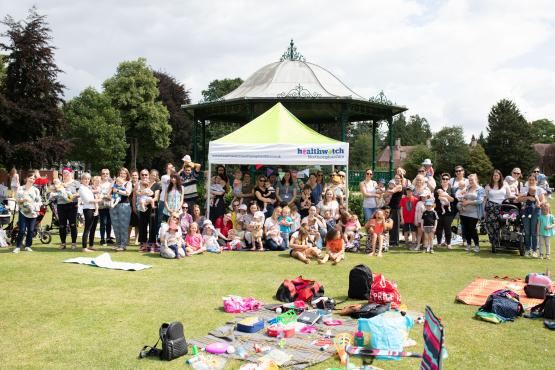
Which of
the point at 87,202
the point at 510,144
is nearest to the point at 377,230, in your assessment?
the point at 87,202

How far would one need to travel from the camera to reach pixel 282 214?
12.2 meters

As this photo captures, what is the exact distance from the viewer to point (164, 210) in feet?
38.2

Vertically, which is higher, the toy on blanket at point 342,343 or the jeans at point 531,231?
the jeans at point 531,231

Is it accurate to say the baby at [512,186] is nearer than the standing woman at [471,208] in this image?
No

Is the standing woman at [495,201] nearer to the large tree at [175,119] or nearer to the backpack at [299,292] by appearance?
the backpack at [299,292]

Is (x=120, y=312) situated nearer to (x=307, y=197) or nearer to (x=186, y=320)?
(x=186, y=320)

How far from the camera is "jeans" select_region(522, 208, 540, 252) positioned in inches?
440

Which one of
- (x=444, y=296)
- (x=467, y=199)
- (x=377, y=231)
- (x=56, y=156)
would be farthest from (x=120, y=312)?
(x=56, y=156)

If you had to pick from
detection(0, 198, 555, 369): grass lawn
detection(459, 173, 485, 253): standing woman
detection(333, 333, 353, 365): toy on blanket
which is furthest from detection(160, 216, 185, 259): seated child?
detection(459, 173, 485, 253): standing woman

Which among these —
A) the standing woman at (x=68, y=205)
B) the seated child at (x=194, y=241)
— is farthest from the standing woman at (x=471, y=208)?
Result: the standing woman at (x=68, y=205)

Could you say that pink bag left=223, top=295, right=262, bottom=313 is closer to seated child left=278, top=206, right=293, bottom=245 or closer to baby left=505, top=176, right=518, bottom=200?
seated child left=278, top=206, right=293, bottom=245

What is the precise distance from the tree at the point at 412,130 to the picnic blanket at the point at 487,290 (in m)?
106

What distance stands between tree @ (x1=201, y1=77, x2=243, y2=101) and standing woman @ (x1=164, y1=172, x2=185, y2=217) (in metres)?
48.1

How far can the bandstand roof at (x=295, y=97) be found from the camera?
1828 cm
